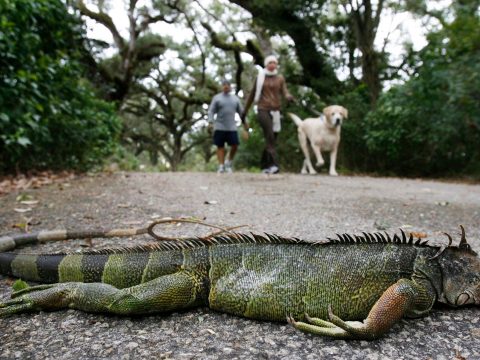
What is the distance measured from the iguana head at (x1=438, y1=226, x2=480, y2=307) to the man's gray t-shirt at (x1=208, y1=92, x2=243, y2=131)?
7.52m

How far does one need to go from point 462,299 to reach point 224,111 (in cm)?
760

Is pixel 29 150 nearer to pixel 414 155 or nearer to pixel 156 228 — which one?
pixel 156 228

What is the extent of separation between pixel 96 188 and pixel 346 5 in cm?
1037

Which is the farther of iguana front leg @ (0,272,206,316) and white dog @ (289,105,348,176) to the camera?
white dog @ (289,105,348,176)

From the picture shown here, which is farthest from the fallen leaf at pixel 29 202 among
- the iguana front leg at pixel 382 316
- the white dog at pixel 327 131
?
the white dog at pixel 327 131

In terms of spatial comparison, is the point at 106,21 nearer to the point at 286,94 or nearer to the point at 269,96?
the point at 269,96

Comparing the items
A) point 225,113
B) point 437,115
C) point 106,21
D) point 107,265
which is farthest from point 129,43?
point 107,265

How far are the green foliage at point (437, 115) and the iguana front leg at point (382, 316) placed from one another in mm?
6657

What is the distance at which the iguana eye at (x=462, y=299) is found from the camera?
1.77 meters

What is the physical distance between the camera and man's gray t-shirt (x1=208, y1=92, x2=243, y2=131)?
8984 mm

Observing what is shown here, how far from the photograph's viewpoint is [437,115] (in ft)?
27.8

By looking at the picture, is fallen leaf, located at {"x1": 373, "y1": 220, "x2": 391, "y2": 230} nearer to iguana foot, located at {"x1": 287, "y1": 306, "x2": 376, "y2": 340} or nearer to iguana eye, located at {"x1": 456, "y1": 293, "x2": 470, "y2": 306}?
iguana eye, located at {"x1": 456, "y1": 293, "x2": 470, "y2": 306}

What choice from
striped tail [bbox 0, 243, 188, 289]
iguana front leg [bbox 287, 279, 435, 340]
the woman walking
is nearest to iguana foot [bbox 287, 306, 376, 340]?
iguana front leg [bbox 287, 279, 435, 340]

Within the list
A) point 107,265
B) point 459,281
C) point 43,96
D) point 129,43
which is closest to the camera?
point 459,281
